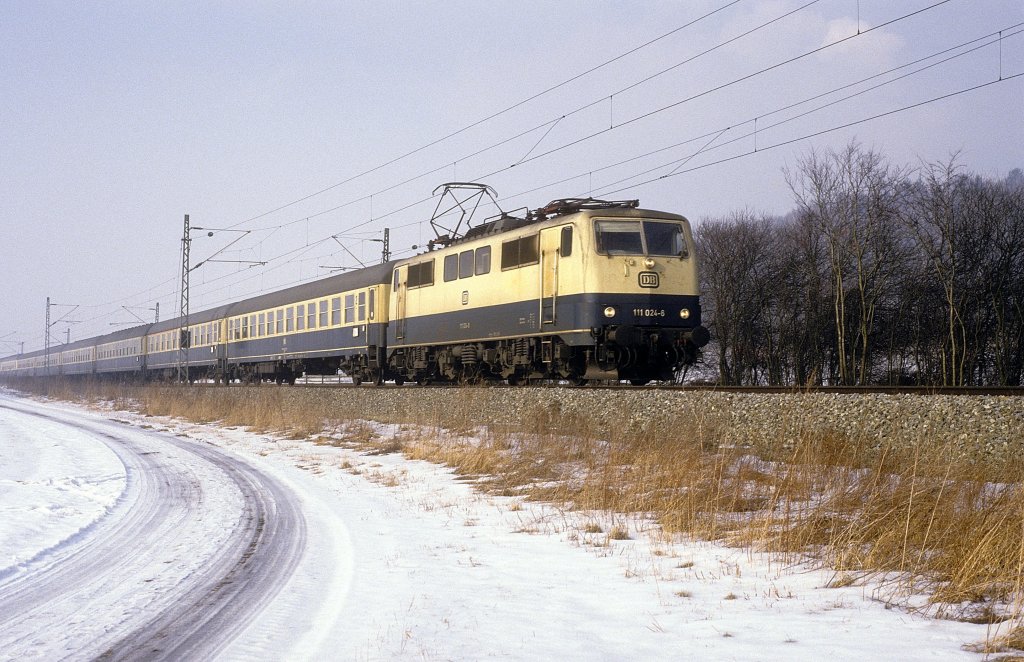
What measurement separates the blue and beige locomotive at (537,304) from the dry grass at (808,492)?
2.78 metres

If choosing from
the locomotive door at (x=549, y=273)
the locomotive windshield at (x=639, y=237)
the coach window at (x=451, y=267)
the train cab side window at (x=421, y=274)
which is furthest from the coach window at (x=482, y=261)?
the locomotive windshield at (x=639, y=237)

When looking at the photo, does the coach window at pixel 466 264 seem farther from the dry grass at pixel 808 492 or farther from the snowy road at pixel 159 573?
the snowy road at pixel 159 573

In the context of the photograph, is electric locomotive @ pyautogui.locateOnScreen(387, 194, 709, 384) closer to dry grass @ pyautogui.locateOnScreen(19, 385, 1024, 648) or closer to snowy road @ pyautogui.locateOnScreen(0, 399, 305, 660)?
dry grass @ pyautogui.locateOnScreen(19, 385, 1024, 648)

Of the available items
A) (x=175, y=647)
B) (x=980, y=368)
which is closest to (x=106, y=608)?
(x=175, y=647)

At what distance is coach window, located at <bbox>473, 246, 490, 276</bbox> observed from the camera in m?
19.5

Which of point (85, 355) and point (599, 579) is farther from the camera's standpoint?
point (85, 355)

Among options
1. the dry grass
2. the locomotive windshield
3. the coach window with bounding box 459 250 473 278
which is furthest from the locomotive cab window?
the coach window with bounding box 459 250 473 278

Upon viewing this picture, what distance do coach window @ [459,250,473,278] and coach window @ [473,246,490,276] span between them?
0.33 m

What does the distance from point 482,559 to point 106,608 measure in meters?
2.85

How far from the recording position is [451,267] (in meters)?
21.3

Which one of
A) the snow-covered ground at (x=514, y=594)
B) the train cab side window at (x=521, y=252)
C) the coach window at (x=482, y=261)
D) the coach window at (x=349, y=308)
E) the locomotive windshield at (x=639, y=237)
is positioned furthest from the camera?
the coach window at (x=349, y=308)

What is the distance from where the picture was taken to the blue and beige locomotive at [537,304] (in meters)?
16.6

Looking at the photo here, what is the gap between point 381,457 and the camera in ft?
49.3

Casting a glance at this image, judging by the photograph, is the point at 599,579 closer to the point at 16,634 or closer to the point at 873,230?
the point at 16,634
